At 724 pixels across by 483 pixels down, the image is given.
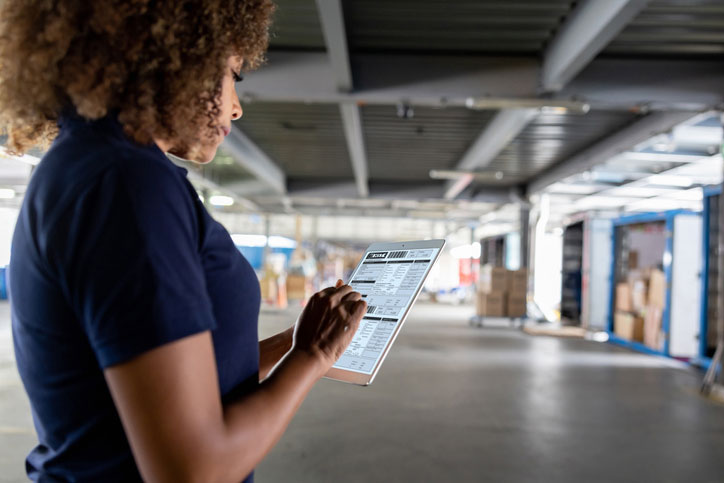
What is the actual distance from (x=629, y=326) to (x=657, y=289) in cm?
141

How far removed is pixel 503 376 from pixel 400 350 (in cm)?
222

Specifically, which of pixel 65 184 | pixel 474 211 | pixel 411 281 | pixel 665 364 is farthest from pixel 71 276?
pixel 474 211

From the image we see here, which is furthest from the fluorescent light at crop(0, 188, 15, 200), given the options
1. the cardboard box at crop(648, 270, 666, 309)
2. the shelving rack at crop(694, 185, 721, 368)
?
the shelving rack at crop(694, 185, 721, 368)

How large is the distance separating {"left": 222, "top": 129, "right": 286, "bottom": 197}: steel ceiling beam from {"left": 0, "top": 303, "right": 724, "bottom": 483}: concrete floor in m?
4.58

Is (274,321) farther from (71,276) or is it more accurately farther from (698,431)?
(71,276)

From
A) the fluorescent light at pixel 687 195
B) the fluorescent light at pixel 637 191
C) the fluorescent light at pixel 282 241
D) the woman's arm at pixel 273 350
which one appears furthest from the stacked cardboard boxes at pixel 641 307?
the fluorescent light at pixel 282 241

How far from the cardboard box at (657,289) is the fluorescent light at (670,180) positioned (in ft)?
11.1

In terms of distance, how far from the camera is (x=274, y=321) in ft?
43.3

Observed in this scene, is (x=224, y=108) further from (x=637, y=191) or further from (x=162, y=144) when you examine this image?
(x=637, y=191)

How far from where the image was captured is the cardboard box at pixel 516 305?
14062 mm

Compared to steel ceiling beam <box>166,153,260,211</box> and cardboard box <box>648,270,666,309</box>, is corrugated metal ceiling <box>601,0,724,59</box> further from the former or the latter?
steel ceiling beam <box>166,153,260,211</box>

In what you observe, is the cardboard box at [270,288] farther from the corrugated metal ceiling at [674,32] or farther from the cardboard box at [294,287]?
the corrugated metal ceiling at [674,32]

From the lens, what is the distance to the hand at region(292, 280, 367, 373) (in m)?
0.89

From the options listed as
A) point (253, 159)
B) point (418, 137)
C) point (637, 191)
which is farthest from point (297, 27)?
point (637, 191)
